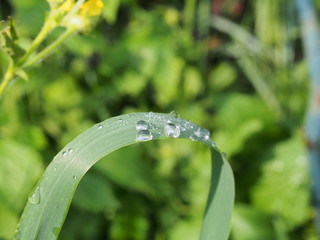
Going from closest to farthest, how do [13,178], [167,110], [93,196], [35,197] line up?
[35,197], [13,178], [93,196], [167,110]

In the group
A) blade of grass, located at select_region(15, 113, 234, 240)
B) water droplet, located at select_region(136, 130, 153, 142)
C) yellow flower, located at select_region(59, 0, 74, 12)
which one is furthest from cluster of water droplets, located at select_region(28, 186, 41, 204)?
yellow flower, located at select_region(59, 0, 74, 12)

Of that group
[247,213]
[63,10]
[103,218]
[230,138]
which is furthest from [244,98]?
[63,10]

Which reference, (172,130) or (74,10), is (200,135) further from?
(74,10)

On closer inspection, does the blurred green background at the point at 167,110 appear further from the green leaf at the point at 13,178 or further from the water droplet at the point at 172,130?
the water droplet at the point at 172,130

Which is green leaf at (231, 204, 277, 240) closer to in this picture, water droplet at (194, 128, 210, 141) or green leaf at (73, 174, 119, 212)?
green leaf at (73, 174, 119, 212)

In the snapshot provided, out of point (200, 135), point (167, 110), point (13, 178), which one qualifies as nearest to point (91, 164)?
point (200, 135)

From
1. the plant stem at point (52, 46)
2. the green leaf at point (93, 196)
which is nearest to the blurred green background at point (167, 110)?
the green leaf at point (93, 196)
